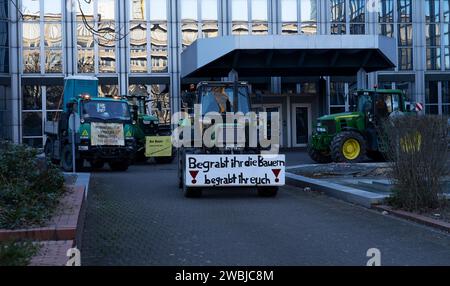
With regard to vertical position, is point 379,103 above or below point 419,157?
above

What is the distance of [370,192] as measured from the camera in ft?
42.8

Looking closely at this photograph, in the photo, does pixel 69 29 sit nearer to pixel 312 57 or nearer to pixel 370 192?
pixel 312 57

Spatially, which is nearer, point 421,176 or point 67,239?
point 67,239

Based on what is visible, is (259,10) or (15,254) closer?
(15,254)

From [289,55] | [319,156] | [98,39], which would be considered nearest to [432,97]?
[289,55]

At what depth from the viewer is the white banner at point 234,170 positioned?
13.2m

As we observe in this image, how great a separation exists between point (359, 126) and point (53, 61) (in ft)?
62.3

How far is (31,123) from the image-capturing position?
3538cm

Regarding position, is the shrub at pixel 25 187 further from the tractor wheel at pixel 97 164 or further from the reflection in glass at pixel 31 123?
the reflection in glass at pixel 31 123

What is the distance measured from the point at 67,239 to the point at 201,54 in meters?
22.1

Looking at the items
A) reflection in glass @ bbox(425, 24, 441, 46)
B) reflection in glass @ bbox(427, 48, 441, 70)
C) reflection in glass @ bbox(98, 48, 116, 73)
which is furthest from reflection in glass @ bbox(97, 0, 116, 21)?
reflection in glass @ bbox(427, 48, 441, 70)

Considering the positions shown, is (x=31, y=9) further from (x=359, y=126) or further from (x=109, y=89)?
(x=359, y=126)

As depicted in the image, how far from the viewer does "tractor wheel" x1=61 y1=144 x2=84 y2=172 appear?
21938 mm
